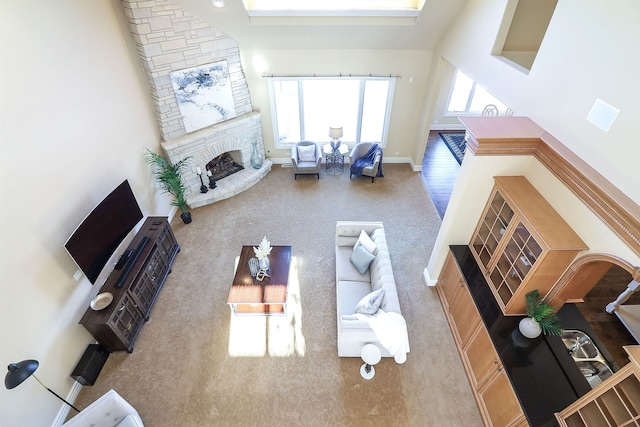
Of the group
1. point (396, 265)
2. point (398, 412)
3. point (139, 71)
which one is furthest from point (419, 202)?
→ point (139, 71)

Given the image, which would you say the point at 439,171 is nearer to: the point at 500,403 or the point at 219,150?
the point at 219,150

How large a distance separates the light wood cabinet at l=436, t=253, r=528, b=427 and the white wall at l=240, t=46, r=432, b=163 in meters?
4.44

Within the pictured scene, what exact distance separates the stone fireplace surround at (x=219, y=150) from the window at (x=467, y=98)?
18.9 ft

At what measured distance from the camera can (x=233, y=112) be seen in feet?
23.4

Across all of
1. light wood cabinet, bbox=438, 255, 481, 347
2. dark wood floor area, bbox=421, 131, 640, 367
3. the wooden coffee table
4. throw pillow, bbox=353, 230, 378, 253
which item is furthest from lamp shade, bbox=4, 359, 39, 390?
dark wood floor area, bbox=421, 131, 640, 367

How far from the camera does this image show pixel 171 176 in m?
5.94

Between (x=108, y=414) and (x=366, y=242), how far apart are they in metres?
3.73

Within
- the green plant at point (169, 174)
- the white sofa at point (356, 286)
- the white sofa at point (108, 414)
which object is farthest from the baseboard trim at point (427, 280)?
the green plant at point (169, 174)

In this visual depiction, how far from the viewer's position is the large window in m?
7.46

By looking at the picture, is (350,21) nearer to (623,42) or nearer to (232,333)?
(623,42)

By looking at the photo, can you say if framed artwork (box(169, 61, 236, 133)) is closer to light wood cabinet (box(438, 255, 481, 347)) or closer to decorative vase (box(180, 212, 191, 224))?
decorative vase (box(180, 212, 191, 224))

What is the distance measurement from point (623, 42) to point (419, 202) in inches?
183

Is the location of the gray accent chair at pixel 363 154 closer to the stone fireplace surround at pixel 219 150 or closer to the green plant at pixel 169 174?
the stone fireplace surround at pixel 219 150

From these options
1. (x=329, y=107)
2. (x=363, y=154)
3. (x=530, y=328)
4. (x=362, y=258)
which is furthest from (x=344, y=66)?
(x=530, y=328)
